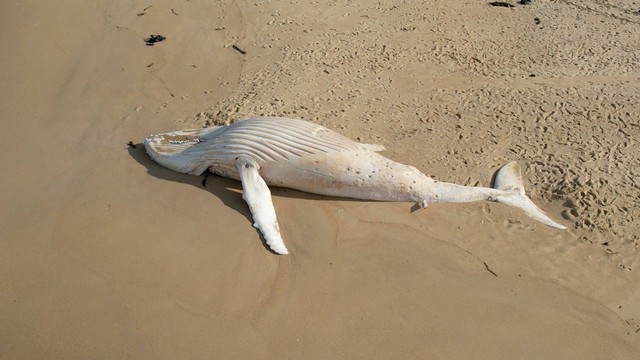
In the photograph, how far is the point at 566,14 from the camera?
29.6ft

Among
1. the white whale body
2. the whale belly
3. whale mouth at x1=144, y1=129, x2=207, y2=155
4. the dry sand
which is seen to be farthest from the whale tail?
whale mouth at x1=144, y1=129, x2=207, y2=155

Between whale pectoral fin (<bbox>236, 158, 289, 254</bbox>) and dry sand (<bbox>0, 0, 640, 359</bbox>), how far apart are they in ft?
0.40

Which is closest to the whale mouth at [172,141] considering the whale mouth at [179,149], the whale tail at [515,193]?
the whale mouth at [179,149]

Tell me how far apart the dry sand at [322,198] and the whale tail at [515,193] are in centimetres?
13

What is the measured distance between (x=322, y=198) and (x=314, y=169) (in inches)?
12.8

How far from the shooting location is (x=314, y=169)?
5258mm

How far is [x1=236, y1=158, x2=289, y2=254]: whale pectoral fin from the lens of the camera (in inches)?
185

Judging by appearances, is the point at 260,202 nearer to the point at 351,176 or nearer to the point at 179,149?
the point at 351,176

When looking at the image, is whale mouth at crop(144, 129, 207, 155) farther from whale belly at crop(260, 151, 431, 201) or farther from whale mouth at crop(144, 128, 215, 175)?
whale belly at crop(260, 151, 431, 201)

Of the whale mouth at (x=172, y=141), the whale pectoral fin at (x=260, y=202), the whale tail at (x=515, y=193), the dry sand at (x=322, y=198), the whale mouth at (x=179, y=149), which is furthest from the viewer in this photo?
the whale mouth at (x=172, y=141)

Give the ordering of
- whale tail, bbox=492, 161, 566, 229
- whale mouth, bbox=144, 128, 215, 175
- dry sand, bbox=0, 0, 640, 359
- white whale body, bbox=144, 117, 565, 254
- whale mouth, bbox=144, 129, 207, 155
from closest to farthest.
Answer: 1. dry sand, bbox=0, 0, 640, 359
2. whale tail, bbox=492, 161, 566, 229
3. white whale body, bbox=144, 117, 565, 254
4. whale mouth, bbox=144, 128, 215, 175
5. whale mouth, bbox=144, 129, 207, 155

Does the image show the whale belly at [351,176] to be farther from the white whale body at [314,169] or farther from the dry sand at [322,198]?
the dry sand at [322,198]

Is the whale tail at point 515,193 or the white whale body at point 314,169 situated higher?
the white whale body at point 314,169

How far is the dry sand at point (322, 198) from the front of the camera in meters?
3.97
